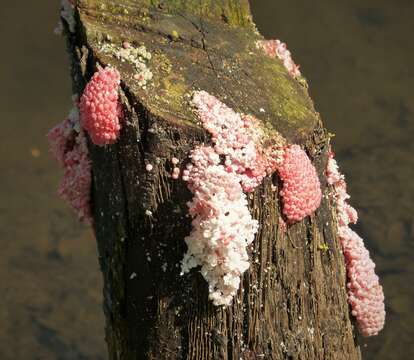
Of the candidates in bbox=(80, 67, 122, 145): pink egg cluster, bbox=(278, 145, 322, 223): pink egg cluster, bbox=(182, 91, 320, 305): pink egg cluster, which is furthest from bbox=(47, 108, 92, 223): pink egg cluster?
bbox=(278, 145, 322, 223): pink egg cluster

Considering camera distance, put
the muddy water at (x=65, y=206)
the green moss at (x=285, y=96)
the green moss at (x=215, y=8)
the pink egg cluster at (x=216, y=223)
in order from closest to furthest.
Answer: the pink egg cluster at (x=216, y=223), the green moss at (x=285, y=96), the green moss at (x=215, y=8), the muddy water at (x=65, y=206)

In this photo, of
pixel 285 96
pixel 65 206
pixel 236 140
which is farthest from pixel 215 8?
pixel 65 206

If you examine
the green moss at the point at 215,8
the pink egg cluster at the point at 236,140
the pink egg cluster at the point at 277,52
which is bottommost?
the pink egg cluster at the point at 236,140

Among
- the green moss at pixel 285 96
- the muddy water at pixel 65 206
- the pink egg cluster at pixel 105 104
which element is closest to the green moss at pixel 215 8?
the green moss at pixel 285 96

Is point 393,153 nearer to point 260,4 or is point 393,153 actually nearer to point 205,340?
point 260,4

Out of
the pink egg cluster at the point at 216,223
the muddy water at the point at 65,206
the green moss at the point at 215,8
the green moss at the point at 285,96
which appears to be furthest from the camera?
the muddy water at the point at 65,206

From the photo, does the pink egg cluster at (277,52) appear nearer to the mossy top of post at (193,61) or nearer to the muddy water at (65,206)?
the mossy top of post at (193,61)

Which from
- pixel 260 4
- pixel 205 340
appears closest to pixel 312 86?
pixel 260 4

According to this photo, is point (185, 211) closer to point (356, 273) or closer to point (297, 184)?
point (297, 184)

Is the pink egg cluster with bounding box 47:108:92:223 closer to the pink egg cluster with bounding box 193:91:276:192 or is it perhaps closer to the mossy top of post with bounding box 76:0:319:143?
the mossy top of post with bounding box 76:0:319:143
